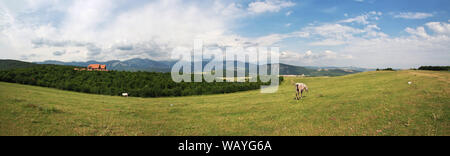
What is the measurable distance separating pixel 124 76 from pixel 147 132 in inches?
3156

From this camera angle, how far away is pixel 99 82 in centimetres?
6431

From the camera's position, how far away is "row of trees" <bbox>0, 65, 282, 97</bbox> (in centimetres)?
5453

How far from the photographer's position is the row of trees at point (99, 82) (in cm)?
5453

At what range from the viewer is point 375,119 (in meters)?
12.2
